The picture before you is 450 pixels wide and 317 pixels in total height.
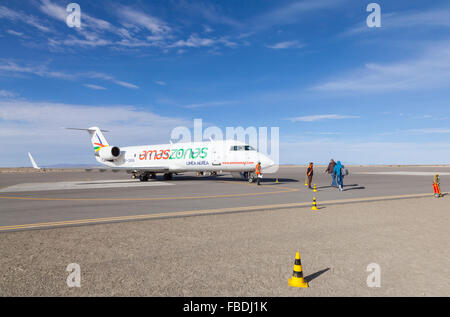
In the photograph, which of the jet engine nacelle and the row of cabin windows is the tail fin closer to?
the jet engine nacelle

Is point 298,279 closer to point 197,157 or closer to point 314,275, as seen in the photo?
point 314,275

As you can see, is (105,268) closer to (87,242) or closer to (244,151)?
(87,242)

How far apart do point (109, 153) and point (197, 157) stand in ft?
39.7

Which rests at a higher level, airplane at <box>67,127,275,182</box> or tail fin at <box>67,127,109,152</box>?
tail fin at <box>67,127,109,152</box>

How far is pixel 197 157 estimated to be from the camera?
27.6 metres

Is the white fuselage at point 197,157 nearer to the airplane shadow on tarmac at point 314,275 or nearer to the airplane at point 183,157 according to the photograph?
the airplane at point 183,157

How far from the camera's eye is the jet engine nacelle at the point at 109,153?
34.1 metres

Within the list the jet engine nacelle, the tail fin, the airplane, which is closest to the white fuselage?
the airplane

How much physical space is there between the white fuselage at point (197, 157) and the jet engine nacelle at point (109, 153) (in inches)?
31.7

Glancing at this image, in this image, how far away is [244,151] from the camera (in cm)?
2486

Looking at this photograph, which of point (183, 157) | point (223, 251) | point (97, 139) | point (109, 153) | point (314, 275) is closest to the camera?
point (314, 275)

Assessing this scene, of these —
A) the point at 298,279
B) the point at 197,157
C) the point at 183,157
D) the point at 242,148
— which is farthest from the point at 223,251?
the point at 183,157

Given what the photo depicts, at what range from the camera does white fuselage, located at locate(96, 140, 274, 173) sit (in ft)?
81.0

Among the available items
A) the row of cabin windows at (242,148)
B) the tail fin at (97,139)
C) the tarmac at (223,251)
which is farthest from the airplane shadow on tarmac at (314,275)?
the tail fin at (97,139)
